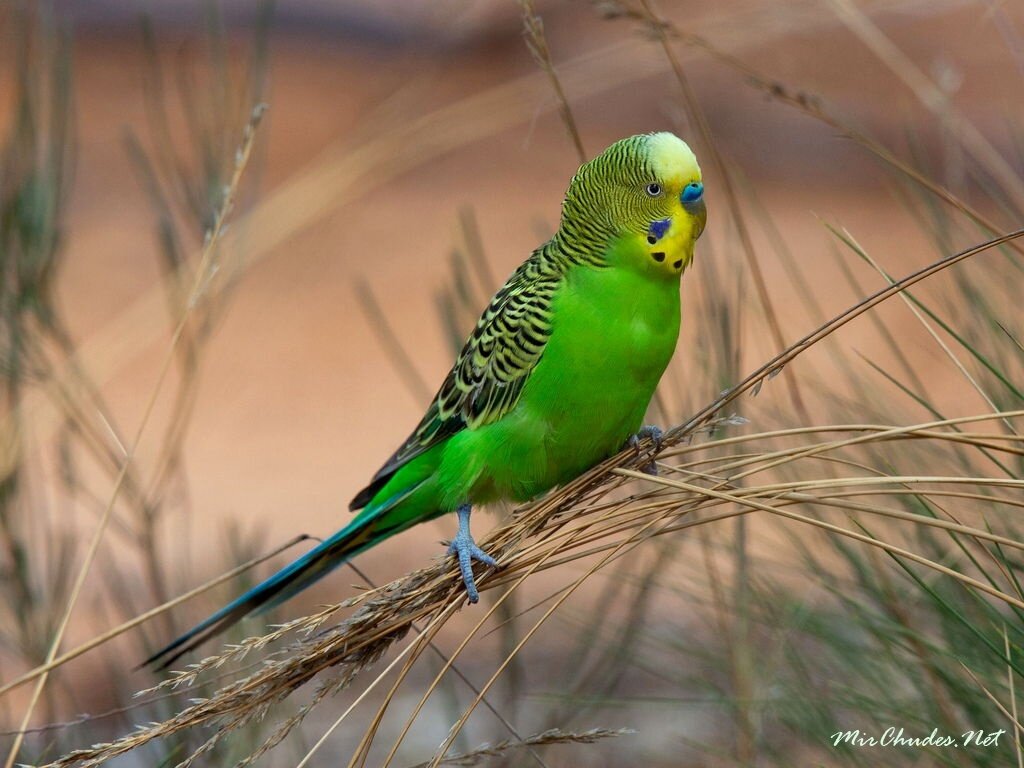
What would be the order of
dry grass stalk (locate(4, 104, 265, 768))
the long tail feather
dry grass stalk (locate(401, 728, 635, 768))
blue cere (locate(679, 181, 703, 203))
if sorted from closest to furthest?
dry grass stalk (locate(401, 728, 635, 768)) → dry grass stalk (locate(4, 104, 265, 768)) → blue cere (locate(679, 181, 703, 203)) → the long tail feather

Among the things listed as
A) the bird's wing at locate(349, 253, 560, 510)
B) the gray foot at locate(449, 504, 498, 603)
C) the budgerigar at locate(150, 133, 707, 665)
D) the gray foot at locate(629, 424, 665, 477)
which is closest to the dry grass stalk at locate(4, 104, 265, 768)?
the budgerigar at locate(150, 133, 707, 665)

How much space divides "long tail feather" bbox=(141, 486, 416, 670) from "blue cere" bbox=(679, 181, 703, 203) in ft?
3.13

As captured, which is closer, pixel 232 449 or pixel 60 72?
pixel 60 72

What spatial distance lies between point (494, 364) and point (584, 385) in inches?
10.3

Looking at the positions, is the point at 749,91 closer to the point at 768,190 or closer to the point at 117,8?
the point at 768,190

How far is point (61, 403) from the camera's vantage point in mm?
2777

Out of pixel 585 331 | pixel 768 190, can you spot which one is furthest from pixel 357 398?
pixel 585 331

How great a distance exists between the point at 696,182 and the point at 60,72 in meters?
1.74

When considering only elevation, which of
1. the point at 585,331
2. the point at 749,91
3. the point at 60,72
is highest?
the point at 749,91

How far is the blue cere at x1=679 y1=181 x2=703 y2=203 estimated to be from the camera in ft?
6.92

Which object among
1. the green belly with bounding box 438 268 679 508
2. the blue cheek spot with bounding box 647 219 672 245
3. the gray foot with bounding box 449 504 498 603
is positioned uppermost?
the blue cheek spot with bounding box 647 219 672 245

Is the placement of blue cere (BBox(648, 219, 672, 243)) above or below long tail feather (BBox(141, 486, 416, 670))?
above

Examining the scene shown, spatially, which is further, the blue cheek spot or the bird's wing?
the bird's wing

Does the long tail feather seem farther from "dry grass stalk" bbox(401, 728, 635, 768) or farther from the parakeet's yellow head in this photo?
the parakeet's yellow head
